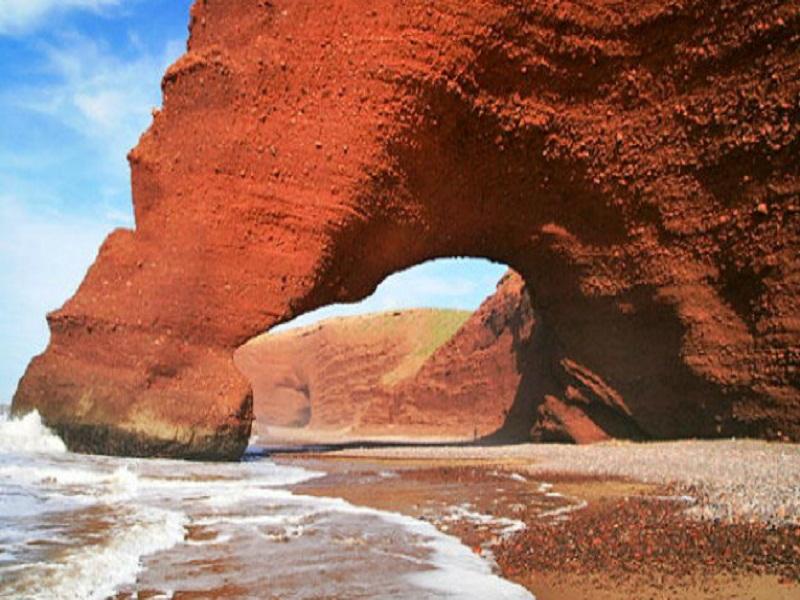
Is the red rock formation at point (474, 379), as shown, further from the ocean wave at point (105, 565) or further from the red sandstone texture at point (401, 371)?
the ocean wave at point (105, 565)

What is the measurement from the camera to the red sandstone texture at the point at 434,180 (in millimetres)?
10758

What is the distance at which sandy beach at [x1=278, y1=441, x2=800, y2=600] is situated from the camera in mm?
2895

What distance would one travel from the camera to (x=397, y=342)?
41.1m

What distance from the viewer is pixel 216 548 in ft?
12.0

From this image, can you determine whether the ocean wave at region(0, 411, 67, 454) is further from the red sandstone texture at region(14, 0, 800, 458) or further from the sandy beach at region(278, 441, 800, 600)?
the sandy beach at region(278, 441, 800, 600)

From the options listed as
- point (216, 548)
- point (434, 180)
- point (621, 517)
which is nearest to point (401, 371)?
point (434, 180)

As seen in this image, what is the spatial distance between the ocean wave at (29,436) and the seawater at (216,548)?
440cm

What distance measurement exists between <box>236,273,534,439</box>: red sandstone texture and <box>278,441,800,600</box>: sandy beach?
449 inches

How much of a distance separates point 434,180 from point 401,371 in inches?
1006

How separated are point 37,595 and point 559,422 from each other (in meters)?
14.2

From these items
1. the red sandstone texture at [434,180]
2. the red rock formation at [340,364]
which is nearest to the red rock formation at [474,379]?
the red rock formation at [340,364]

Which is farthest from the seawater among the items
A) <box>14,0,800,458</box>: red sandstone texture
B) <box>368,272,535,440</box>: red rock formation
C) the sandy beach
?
<box>368,272,535,440</box>: red rock formation

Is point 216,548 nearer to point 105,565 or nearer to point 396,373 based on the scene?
point 105,565

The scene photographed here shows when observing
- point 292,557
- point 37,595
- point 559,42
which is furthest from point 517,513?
point 559,42
